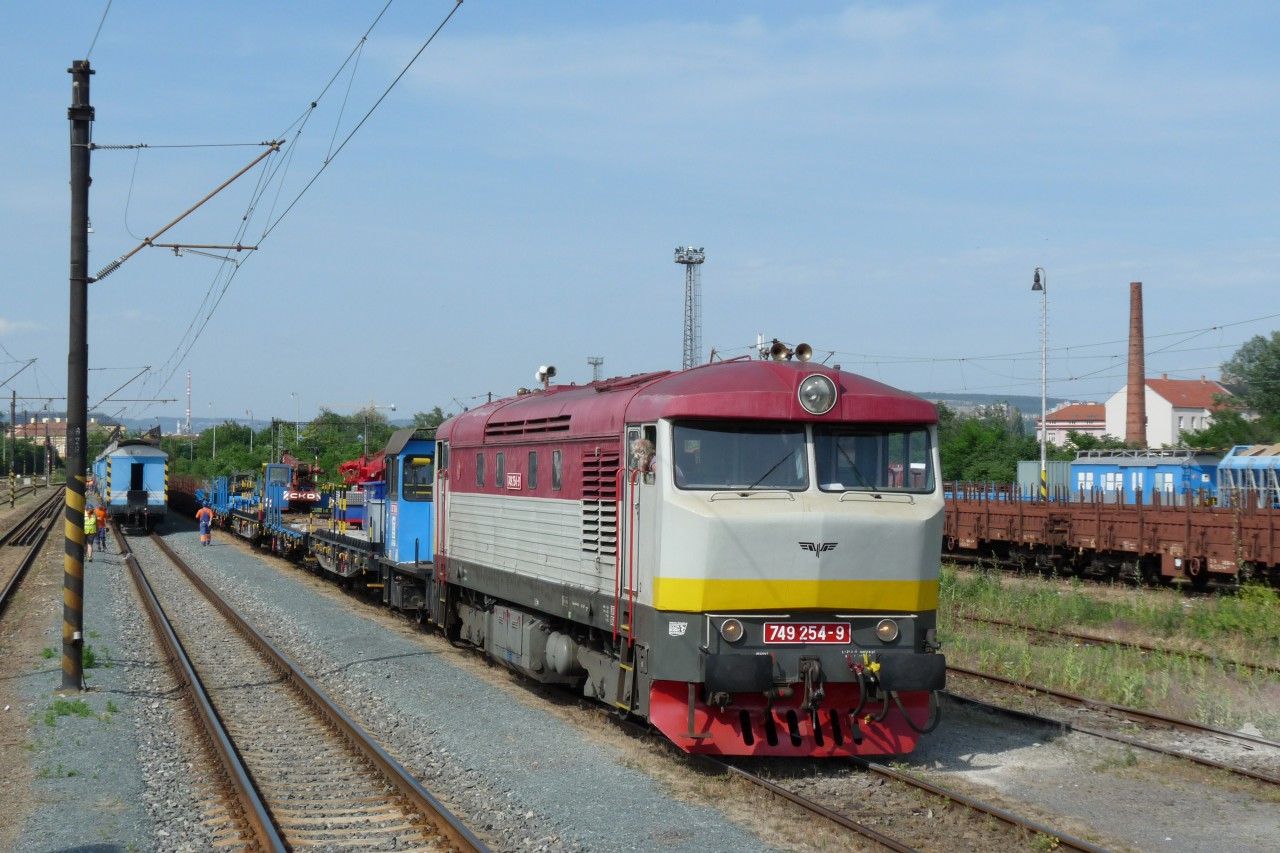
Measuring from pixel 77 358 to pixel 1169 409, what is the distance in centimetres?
11044

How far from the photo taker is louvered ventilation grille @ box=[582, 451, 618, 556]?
11266 millimetres

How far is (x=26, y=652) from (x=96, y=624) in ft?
9.73

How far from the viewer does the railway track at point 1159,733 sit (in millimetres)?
10734

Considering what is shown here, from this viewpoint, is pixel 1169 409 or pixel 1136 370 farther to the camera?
pixel 1169 409

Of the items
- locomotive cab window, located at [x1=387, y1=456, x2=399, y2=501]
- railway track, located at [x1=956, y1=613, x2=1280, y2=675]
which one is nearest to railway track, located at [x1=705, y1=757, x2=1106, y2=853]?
railway track, located at [x1=956, y1=613, x2=1280, y2=675]

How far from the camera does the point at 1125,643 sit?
18125 mm

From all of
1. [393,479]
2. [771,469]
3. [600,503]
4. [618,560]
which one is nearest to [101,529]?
[393,479]

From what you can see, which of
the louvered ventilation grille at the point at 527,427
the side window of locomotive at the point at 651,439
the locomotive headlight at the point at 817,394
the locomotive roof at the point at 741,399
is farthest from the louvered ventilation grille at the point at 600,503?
the locomotive headlight at the point at 817,394

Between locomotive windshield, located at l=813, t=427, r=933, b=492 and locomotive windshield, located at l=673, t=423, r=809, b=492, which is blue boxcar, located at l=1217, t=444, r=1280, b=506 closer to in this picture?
locomotive windshield, located at l=813, t=427, r=933, b=492

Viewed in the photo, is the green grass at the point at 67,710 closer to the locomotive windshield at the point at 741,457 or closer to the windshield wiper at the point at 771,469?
the locomotive windshield at the point at 741,457

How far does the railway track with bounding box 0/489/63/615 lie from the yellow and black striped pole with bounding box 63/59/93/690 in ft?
32.1

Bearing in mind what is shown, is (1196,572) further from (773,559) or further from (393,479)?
(773,559)

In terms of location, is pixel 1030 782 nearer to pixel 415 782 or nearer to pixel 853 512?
pixel 853 512

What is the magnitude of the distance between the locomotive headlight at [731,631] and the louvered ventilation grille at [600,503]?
150 cm
